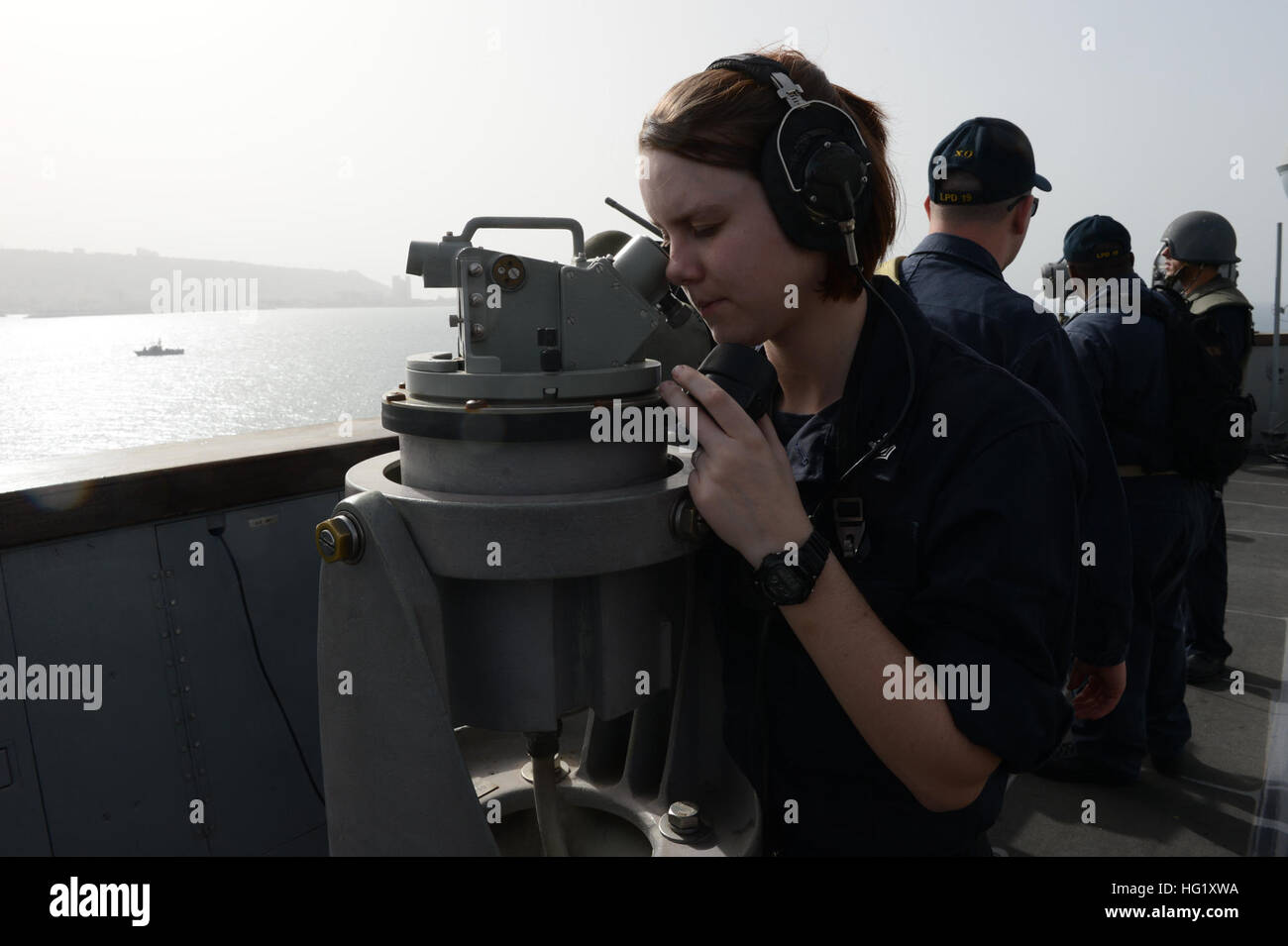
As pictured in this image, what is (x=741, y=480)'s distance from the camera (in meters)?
1.17

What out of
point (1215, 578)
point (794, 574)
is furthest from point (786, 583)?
point (1215, 578)

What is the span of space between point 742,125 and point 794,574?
25.0 inches

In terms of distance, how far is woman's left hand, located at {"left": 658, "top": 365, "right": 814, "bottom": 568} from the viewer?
1.16m

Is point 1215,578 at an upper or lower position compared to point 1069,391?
lower

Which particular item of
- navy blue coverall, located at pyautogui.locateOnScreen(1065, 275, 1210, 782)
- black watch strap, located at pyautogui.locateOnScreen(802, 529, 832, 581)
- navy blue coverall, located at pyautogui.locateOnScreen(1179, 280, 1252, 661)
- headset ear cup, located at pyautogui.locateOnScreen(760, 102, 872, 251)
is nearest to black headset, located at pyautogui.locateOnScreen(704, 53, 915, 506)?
headset ear cup, located at pyautogui.locateOnScreen(760, 102, 872, 251)

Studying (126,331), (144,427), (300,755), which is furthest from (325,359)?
(300,755)

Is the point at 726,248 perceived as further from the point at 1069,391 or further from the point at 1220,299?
the point at 1220,299

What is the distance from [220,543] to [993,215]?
2.47 m

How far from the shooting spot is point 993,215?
2.75 metres

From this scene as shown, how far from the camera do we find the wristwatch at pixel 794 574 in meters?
1.13

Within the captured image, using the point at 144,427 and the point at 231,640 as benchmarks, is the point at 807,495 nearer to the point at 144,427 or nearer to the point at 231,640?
the point at 231,640

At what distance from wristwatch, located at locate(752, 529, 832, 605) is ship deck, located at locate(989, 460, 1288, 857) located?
8.99 feet
